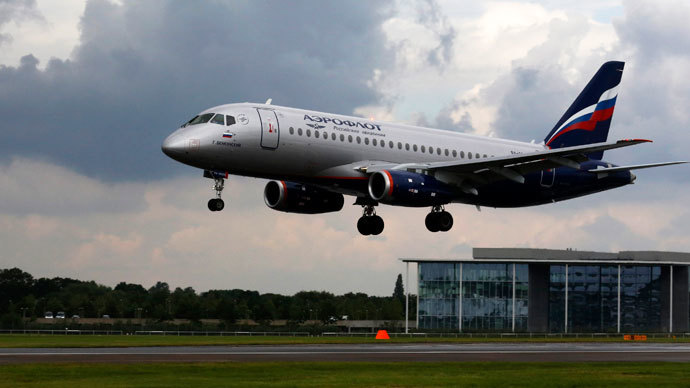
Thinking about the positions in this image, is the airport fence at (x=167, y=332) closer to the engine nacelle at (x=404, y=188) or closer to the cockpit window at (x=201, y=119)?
the engine nacelle at (x=404, y=188)

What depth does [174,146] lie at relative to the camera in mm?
50969

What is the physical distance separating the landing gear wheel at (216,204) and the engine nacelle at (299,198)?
8380 millimetres

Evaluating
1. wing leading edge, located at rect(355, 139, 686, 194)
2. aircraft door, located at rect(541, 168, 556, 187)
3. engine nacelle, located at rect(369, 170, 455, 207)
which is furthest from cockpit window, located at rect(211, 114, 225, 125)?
aircraft door, located at rect(541, 168, 556, 187)

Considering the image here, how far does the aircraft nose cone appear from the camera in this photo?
50.9 m

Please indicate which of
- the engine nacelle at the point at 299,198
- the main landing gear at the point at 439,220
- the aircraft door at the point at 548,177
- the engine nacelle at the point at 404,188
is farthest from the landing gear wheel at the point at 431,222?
the aircraft door at the point at 548,177

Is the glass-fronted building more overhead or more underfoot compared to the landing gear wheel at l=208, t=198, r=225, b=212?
more underfoot

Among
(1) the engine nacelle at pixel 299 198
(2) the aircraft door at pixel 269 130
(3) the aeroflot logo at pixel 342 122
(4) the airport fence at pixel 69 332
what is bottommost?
(4) the airport fence at pixel 69 332

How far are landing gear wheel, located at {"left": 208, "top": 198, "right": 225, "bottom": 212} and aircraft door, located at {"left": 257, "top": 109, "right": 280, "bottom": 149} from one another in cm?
360

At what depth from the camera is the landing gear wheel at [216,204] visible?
5200 centimetres

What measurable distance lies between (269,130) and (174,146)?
4.89 metres

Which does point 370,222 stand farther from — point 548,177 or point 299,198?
point 548,177

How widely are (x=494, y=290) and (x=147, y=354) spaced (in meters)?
89.5

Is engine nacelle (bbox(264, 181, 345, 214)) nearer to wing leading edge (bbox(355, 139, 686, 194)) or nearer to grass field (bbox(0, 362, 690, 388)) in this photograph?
wing leading edge (bbox(355, 139, 686, 194))

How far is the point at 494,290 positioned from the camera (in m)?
139
